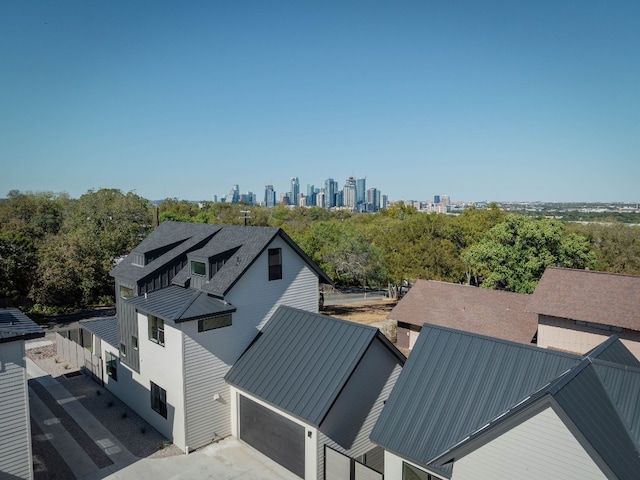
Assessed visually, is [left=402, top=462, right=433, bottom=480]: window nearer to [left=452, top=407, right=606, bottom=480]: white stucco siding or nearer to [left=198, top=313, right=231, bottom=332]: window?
[left=452, top=407, right=606, bottom=480]: white stucco siding

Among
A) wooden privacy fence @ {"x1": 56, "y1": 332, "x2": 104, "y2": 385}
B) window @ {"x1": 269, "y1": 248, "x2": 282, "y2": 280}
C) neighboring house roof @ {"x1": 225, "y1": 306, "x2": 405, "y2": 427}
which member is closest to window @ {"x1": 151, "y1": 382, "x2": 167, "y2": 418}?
neighboring house roof @ {"x1": 225, "y1": 306, "x2": 405, "y2": 427}

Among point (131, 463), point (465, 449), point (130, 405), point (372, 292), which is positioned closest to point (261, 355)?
point (131, 463)

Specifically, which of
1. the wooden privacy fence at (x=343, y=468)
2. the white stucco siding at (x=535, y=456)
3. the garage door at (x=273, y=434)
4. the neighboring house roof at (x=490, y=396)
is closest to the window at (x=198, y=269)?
the garage door at (x=273, y=434)

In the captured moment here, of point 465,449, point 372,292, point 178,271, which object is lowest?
point 372,292

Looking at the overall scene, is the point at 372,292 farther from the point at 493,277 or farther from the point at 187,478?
the point at 187,478

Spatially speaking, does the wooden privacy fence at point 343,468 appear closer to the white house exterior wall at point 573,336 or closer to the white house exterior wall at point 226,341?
the white house exterior wall at point 226,341

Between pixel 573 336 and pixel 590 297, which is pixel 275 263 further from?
pixel 590 297

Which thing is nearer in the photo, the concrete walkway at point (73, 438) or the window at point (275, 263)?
the concrete walkway at point (73, 438)
